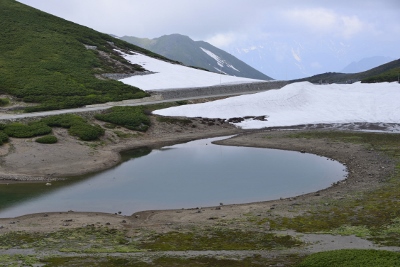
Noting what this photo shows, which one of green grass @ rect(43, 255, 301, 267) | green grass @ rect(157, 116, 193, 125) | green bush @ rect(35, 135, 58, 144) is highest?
green grass @ rect(157, 116, 193, 125)

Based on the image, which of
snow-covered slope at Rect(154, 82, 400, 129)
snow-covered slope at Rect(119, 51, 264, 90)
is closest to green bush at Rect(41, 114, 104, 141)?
snow-covered slope at Rect(154, 82, 400, 129)

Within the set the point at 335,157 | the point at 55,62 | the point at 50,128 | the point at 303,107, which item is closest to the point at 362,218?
the point at 335,157

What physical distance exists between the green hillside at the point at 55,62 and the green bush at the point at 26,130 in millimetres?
14899

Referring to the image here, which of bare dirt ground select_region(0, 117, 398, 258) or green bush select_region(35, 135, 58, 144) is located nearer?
bare dirt ground select_region(0, 117, 398, 258)

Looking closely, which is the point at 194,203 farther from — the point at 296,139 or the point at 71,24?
the point at 71,24

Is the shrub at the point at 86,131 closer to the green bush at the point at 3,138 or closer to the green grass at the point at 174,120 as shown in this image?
the green bush at the point at 3,138

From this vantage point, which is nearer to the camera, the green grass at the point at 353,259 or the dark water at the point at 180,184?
the green grass at the point at 353,259

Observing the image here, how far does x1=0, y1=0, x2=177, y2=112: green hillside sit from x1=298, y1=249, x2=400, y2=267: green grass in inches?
2357

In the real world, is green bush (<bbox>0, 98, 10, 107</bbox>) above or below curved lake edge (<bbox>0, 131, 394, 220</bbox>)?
above

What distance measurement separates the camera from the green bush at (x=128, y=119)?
67750 millimetres

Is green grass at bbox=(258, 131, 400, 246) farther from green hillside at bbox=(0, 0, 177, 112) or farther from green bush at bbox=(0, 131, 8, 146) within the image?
green hillside at bbox=(0, 0, 177, 112)

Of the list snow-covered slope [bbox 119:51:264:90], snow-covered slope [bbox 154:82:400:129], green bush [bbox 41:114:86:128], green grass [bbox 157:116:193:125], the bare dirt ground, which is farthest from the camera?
snow-covered slope [bbox 119:51:264:90]

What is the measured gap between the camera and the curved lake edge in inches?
1404

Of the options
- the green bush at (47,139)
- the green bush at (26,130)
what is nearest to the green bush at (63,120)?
the green bush at (26,130)
